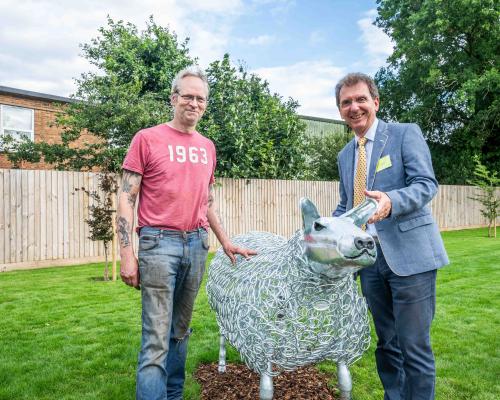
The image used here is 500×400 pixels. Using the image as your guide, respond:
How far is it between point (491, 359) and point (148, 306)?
11.7 feet

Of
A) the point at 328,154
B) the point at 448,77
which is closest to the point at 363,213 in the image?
the point at 328,154

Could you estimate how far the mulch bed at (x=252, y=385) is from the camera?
11.6 ft

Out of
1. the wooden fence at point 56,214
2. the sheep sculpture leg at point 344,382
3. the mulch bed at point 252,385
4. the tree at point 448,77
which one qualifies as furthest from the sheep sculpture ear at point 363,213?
the tree at point 448,77

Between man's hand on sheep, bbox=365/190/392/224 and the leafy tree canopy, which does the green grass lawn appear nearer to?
man's hand on sheep, bbox=365/190/392/224

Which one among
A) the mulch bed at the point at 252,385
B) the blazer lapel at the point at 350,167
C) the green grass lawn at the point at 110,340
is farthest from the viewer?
the green grass lawn at the point at 110,340

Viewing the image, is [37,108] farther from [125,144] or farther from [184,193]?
[184,193]

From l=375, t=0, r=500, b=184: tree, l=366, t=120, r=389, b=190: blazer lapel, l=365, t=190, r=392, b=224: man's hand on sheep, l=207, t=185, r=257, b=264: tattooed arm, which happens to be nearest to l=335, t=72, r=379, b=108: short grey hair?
l=366, t=120, r=389, b=190: blazer lapel

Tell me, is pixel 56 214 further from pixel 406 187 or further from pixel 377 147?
pixel 406 187

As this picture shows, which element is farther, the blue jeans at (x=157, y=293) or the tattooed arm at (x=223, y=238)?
the tattooed arm at (x=223, y=238)

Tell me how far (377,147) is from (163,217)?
55.9 inches

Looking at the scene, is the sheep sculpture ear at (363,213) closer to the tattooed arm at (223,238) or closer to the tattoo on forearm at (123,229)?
the tattooed arm at (223,238)

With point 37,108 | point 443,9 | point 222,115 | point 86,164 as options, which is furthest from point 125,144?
point 443,9

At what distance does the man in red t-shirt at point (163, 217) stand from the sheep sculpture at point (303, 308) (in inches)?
18.4

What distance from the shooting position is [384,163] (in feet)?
8.84
